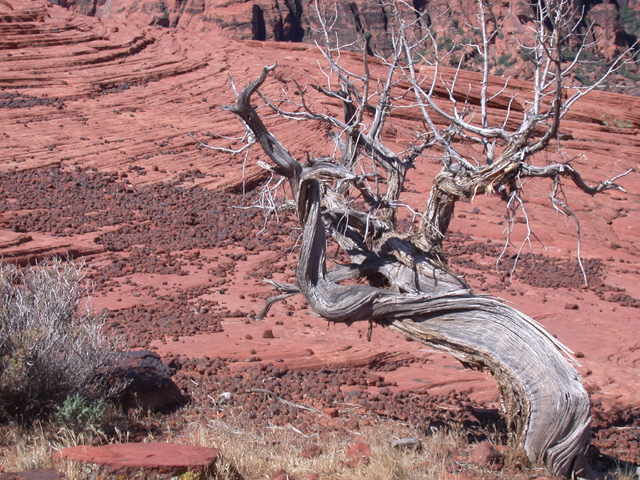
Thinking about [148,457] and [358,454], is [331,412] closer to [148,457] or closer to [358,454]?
[358,454]

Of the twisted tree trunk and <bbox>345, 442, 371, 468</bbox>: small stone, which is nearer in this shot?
<bbox>345, 442, 371, 468</bbox>: small stone

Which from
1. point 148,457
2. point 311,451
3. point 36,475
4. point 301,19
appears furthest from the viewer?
point 301,19

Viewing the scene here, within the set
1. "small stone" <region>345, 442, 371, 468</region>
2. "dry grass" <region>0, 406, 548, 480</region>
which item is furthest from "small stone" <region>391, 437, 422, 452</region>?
"small stone" <region>345, 442, 371, 468</region>

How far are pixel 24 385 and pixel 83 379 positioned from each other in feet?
1.27

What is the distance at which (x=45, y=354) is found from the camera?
408 centimetres

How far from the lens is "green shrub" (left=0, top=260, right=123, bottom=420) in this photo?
3.96 m

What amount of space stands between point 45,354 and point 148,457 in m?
1.33

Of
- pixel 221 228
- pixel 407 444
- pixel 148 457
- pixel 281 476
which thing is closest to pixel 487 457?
pixel 407 444

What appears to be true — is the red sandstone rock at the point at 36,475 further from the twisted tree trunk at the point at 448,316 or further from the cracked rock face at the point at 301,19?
the cracked rock face at the point at 301,19

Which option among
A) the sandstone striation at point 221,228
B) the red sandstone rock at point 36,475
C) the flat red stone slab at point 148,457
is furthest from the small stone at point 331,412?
the red sandstone rock at point 36,475

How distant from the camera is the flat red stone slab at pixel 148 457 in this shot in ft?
10.4

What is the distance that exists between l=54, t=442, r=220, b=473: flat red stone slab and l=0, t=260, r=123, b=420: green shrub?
891mm

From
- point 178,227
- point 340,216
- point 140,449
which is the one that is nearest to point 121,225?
→ point 178,227

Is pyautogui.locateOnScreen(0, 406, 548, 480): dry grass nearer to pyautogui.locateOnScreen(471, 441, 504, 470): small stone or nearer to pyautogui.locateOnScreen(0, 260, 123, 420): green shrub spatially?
pyautogui.locateOnScreen(471, 441, 504, 470): small stone
